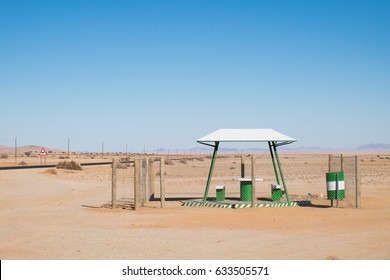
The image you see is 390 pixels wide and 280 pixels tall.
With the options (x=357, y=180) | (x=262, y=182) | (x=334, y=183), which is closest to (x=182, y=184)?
(x=262, y=182)

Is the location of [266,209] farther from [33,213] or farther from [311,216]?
[33,213]

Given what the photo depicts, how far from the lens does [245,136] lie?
18.7m

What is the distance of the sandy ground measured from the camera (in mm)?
10180

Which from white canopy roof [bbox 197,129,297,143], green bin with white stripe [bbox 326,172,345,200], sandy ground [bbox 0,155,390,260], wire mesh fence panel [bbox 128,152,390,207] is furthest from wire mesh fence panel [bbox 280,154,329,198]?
sandy ground [bbox 0,155,390,260]

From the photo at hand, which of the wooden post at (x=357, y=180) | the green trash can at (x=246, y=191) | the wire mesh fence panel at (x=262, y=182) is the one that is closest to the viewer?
the wooden post at (x=357, y=180)

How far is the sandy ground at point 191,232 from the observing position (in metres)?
10.2

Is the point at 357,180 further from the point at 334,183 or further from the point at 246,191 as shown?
the point at 246,191

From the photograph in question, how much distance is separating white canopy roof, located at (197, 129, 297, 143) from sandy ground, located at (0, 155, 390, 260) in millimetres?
2545

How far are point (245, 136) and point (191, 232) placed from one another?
6512 mm

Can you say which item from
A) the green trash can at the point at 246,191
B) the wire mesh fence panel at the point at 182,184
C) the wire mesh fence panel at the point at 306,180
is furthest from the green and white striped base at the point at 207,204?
the wire mesh fence panel at the point at 306,180

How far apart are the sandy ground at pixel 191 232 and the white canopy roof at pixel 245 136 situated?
255cm

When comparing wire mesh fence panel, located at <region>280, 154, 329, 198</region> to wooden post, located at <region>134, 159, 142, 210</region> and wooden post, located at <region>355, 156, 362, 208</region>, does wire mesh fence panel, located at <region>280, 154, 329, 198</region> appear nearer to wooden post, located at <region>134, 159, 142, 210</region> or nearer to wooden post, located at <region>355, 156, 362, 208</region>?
wooden post, located at <region>355, 156, 362, 208</region>

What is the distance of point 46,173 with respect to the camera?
131 ft

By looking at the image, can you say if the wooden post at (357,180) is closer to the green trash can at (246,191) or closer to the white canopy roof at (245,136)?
the white canopy roof at (245,136)
